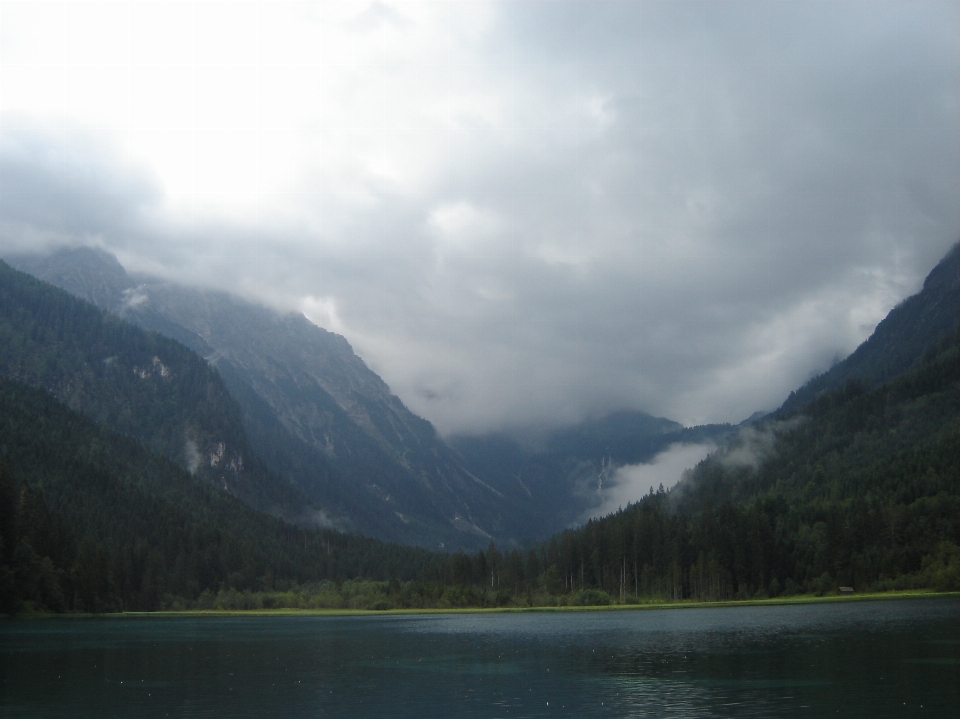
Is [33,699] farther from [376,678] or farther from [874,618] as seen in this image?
[874,618]

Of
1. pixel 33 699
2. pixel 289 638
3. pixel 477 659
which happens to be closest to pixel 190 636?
pixel 289 638

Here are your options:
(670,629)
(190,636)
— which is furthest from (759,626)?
(190,636)

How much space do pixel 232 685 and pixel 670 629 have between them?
7598 centimetres

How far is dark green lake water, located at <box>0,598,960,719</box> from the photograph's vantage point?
61469 millimetres

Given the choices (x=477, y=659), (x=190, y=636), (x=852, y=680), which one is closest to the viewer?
(x=852, y=680)

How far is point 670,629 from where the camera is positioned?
133250 millimetres

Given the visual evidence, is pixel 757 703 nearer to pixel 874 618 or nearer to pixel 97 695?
pixel 97 695

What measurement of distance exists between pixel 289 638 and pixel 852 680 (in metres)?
95.3

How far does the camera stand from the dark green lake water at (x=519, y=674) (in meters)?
61.5

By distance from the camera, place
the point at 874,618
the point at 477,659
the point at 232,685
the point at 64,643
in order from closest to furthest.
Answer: the point at 232,685
the point at 477,659
the point at 64,643
the point at 874,618

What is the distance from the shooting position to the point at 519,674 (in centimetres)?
8112

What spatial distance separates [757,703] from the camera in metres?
59.8

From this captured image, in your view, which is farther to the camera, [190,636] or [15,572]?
[15,572]

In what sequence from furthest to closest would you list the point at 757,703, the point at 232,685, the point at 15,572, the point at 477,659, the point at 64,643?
the point at 15,572, the point at 64,643, the point at 477,659, the point at 232,685, the point at 757,703
